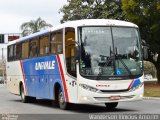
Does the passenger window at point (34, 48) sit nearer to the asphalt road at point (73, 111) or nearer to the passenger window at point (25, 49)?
the passenger window at point (25, 49)

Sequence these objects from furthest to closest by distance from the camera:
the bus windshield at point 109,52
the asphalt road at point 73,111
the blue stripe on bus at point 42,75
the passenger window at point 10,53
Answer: the passenger window at point 10,53
the blue stripe on bus at point 42,75
the bus windshield at point 109,52
the asphalt road at point 73,111

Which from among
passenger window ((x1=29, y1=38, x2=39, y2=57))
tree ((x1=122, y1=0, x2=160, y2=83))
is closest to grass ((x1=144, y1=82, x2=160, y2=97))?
tree ((x1=122, y1=0, x2=160, y2=83))

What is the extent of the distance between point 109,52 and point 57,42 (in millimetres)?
2864

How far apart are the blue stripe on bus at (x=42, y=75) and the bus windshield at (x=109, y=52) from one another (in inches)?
89.8

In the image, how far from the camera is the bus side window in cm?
1814

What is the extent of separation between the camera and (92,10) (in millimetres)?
51031

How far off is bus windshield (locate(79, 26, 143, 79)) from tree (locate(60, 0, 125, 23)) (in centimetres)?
2966

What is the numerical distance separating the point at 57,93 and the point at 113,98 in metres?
3.55

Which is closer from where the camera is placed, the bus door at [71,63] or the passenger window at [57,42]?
the bus door at [71,63]

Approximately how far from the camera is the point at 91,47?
17688 mm

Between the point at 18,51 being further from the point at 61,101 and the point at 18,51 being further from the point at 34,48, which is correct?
the point at 61,101

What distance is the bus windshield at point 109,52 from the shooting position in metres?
17.5

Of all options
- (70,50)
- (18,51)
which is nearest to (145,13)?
(18,51)

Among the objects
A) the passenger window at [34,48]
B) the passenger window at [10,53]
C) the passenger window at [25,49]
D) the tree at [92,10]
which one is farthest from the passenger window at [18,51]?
the tree at [92,10]
